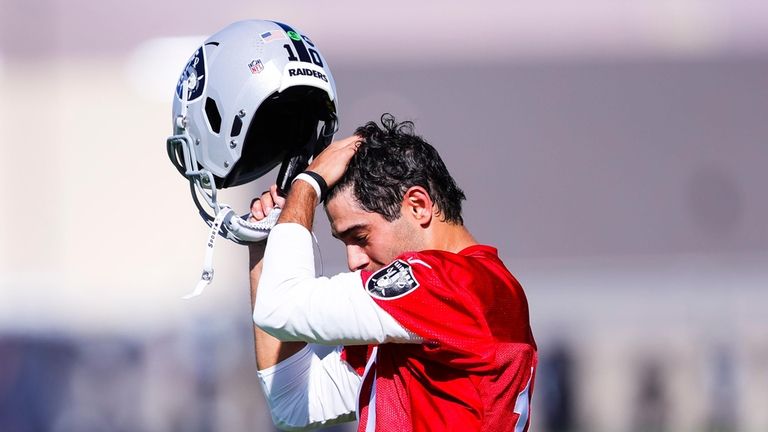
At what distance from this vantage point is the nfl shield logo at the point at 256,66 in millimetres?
2707

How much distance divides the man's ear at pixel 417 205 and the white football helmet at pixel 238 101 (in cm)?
33

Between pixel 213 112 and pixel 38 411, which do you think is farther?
pixel 38 411

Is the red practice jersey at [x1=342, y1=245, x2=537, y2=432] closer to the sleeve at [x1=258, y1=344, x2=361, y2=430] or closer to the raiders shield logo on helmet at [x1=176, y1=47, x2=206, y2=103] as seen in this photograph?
the sleeve at [x1=258, y1=344, x2=361, y2=430]

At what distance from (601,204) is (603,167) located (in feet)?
1.32

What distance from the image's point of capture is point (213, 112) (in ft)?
8.98

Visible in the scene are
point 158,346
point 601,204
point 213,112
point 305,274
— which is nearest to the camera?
point 305,274

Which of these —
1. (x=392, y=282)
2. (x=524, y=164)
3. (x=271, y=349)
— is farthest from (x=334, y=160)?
(x=524, y=164)

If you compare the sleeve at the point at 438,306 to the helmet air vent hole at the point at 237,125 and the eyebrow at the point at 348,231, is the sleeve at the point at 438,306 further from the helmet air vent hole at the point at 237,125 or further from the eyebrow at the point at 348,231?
the helmet air vent hole at the point at 237,125

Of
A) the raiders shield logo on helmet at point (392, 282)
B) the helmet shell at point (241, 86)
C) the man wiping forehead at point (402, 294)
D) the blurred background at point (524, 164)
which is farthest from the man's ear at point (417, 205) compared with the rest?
the blurred background at point (524, 164)

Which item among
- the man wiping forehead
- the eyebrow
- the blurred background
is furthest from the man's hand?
the blurred background

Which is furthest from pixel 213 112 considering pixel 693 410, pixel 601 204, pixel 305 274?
pixel 601 204

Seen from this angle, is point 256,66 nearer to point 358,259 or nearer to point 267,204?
point 267,204

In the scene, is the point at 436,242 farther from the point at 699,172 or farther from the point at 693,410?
the point at 699,172

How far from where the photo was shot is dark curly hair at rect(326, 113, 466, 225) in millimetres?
2725
